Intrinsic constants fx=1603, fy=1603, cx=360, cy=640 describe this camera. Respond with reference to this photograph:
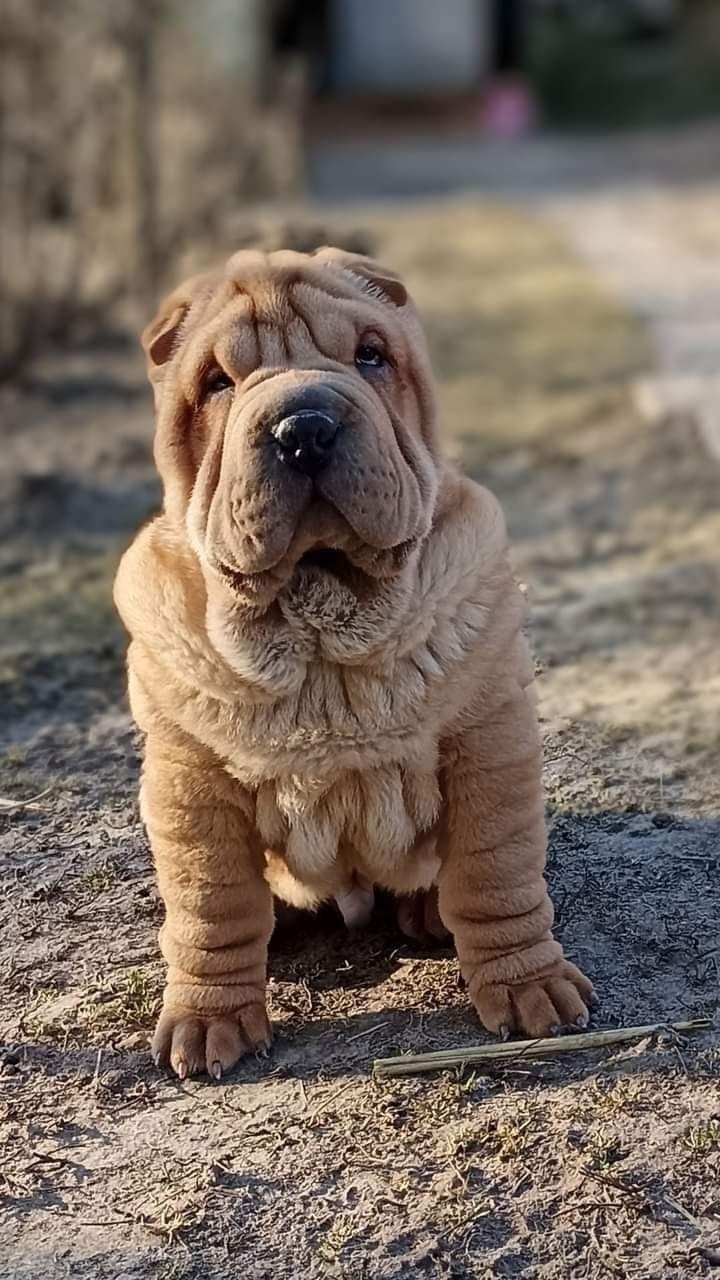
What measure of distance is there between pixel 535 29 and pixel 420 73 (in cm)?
276

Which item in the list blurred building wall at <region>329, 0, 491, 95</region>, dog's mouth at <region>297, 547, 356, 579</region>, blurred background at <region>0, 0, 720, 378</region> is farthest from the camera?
blurred building wall at <region>329, 0, 491, 95</region>

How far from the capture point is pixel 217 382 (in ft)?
9.39

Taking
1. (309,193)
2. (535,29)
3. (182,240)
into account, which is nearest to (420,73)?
(535,29)

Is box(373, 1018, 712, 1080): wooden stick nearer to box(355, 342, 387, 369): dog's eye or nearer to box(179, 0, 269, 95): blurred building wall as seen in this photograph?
box(355, 342, 387, 369): dog's eye

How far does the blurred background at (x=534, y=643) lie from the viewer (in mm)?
2693

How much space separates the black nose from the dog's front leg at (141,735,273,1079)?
592 mm

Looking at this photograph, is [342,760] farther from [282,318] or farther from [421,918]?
[282,318]

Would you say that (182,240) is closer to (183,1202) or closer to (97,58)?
(97,58)

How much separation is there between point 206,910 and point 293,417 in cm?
97

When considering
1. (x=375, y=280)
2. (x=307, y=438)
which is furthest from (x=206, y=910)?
(x=375, y=280)

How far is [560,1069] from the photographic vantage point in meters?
2.96

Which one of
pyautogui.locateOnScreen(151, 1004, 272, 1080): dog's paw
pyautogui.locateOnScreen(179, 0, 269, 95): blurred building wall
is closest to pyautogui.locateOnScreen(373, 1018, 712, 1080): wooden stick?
pyautogui.locateOnScreen(151, 1004, 272, 1080): dog's paw

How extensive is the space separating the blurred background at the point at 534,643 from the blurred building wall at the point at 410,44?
7279 millimetres

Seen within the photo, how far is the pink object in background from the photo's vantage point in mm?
21656
